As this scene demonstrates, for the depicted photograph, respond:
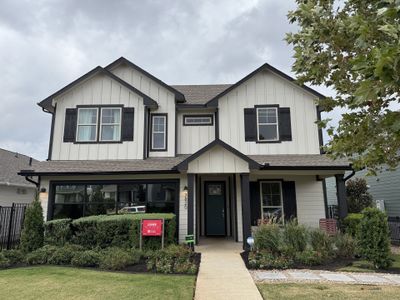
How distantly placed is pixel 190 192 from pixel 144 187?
2.28m

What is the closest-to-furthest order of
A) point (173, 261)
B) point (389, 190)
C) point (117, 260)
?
point (117, 260), point (173, 261), point (389, 190)

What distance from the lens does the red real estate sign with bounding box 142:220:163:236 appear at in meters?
8.98

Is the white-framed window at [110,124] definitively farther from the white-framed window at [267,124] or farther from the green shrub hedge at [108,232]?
the white-framed window at [267,124]

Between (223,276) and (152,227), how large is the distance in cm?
307

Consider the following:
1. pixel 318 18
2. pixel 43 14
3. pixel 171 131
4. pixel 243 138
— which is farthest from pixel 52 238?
pixel 318 18

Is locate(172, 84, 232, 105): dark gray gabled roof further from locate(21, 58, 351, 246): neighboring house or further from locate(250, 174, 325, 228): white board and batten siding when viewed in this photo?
locate(250, 174, 325, 228): white board and batten siding

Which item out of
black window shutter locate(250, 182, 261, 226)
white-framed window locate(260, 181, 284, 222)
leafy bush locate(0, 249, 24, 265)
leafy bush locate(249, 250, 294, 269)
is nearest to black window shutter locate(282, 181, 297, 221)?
white-framed window locate(260, 181, 284, 222)

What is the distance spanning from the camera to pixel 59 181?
11594 millimetres

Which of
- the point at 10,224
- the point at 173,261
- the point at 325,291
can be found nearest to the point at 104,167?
the point at 10,224

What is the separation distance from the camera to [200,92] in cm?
1495

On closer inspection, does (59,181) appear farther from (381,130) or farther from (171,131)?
(381,130)

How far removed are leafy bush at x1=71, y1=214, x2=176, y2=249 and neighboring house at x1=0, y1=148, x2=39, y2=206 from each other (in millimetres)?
7001

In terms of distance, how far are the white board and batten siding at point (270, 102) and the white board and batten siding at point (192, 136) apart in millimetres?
670

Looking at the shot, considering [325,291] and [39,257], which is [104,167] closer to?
[39,257]
